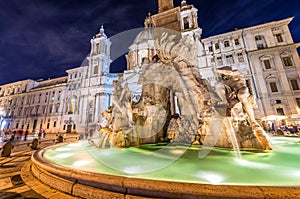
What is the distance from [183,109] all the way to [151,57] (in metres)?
4.35

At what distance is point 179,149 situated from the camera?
200 inches

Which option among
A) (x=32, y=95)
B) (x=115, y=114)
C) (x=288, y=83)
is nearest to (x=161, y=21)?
(x=115, y=114)

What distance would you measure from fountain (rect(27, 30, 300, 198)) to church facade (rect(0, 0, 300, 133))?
475 cm

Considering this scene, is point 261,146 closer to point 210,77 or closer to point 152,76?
point 152,76

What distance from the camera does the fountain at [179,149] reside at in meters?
1.99

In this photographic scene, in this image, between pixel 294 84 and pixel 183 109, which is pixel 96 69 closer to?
pixel 183 109

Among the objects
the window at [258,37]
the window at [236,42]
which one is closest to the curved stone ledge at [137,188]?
the window at [236,42]

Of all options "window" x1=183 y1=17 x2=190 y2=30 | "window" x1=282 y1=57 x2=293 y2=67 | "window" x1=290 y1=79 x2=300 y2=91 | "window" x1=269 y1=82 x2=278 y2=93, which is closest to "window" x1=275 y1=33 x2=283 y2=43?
A: "window" x1=282 y1=57 x2=293 y2=67

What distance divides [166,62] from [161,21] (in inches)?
163

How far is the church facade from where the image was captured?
2039 cm

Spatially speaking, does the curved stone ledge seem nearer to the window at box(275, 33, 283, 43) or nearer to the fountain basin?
the fountain basin

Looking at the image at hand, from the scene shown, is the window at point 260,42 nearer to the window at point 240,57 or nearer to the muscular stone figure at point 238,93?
the window at point 240,57

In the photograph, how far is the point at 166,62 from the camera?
741 cm

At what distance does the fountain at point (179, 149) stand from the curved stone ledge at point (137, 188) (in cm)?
1
